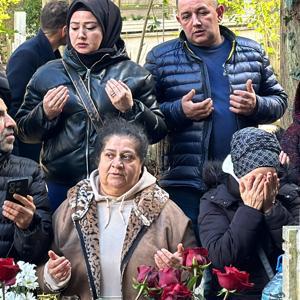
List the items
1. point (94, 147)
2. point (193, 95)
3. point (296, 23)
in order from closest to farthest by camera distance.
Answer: point (94, 147) < point (193, 95) < point (296, 23)

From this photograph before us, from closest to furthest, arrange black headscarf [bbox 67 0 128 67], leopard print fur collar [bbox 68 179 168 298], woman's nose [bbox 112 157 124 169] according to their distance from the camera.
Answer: leopard print fur collar [bbox 68 179 168 298], woman's nose [bbox 112 157 124 169], black headscarf [bbox 67 0 128 67]

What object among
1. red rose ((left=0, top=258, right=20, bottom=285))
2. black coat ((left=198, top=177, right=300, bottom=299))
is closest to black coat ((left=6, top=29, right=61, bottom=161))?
black coat ((left=198, top=177, right=300, bottom=299))

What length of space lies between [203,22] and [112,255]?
1.65 m

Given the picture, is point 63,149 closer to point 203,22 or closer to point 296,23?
point 203,22

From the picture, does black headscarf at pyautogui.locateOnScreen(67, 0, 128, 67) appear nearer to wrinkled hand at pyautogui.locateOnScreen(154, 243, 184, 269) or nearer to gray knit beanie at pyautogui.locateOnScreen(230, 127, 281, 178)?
gray knit beanie at pyautogui.locateOnScreen(230, 127, 281, 178)

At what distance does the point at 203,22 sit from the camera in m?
5.76

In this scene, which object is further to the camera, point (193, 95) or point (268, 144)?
point (193, 95)

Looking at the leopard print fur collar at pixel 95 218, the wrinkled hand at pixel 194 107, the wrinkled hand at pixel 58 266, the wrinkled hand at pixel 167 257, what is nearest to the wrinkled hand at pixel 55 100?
the leopard print fur collar at pixel 95 218

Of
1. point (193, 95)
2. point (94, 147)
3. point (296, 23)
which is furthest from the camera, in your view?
point (296, 23)

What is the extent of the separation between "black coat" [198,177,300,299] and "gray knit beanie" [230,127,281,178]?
134mm

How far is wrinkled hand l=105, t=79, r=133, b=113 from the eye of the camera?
528cm

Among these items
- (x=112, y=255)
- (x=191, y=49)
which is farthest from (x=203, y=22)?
(x=112, y=255)

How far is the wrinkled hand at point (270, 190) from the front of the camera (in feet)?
15.8

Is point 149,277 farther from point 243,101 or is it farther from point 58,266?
point 243,101
